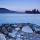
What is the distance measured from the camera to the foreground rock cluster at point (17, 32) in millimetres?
903

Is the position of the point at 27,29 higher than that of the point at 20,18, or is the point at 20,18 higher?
the point at 20,18

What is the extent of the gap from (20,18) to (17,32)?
146 millimetres

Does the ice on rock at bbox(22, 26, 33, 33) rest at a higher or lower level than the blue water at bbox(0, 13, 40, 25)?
lower

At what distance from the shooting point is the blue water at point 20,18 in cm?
91

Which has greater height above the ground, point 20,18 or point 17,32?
point 20,18

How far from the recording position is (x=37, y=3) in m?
0.94

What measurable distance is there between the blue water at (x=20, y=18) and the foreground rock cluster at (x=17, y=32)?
41mm

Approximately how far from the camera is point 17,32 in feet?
2.99

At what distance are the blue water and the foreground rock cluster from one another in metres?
A: 0.04

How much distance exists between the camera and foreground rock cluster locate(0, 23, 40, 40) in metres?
0.90

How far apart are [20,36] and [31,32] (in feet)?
0.39

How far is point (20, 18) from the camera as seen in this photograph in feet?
3.02

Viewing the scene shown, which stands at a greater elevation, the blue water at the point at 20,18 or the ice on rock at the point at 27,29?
the blue water at the point at 20,18

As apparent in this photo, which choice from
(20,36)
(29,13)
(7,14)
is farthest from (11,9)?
(20,36)
